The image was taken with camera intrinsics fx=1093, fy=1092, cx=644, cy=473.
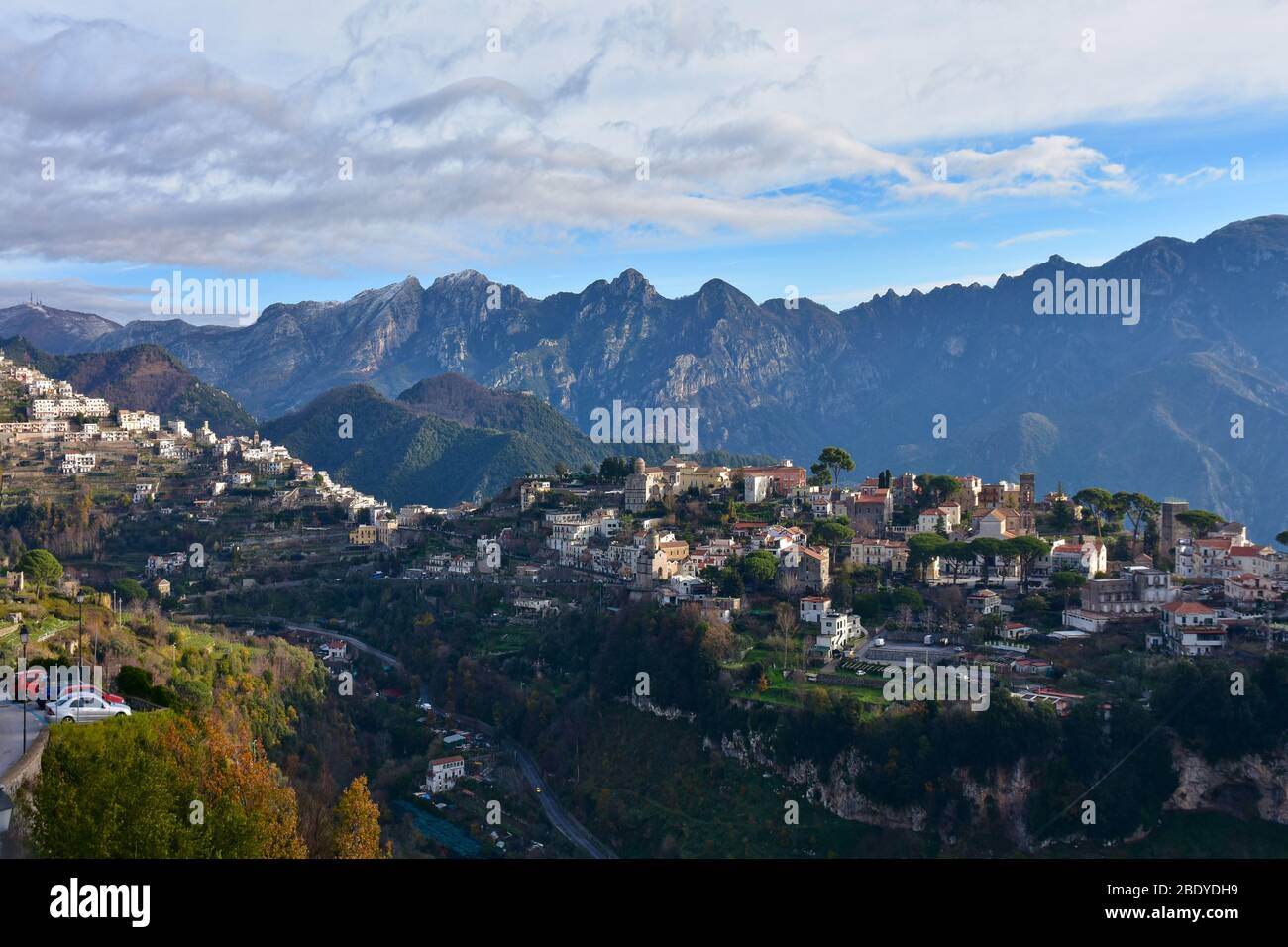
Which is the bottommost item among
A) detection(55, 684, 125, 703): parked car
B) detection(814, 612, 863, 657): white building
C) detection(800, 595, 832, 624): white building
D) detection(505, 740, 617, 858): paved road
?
detection(505, 740, 617, 858): paved road

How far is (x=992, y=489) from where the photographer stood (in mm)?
45406

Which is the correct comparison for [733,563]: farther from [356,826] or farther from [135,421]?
[135,421]

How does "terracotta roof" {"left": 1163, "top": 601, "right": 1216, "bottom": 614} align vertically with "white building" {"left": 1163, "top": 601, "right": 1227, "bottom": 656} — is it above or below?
above

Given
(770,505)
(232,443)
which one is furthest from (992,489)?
(232,443)

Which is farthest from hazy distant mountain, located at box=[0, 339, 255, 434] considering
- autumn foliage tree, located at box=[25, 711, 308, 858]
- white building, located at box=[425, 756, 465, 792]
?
autumn foliage tree, located at box=[25, 711, 308, 858]

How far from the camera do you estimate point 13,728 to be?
16922 millimetres

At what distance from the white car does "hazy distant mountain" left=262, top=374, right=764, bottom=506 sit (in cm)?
7356

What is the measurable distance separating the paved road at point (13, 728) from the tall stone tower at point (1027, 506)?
33.0 m

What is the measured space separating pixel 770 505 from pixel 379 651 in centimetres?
1741

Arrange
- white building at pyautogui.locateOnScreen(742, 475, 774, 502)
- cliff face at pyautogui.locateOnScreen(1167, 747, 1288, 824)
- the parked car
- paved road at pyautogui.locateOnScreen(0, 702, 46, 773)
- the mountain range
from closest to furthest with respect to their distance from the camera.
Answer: paved road at pyautogui.locateOnScreen(0, 702, 46, 773) → the parked car → cliff face at pyautogui.locateOnScreen(1167, 747, 1288, 824) → white building at pyautogui.locateOnScreen(742, 475, 774, 502) → the mountain range

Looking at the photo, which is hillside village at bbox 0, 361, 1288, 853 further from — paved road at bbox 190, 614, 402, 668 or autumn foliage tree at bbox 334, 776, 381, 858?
autumn foliage tree at bbox 334, 776, 381, 858

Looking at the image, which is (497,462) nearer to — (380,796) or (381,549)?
(381,549)

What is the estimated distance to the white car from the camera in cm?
1747
